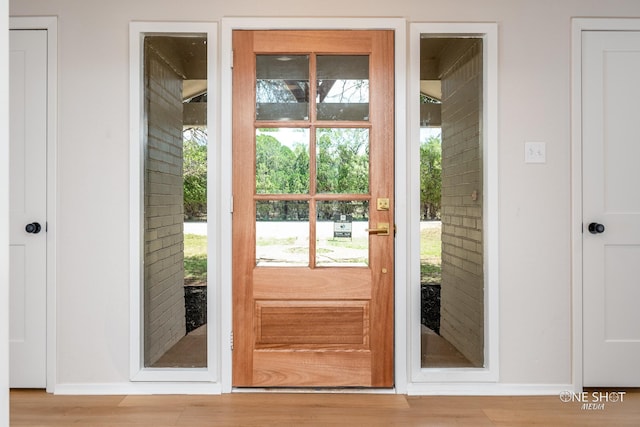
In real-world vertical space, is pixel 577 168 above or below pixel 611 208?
above

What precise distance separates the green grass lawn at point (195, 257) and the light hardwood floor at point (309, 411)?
642mm

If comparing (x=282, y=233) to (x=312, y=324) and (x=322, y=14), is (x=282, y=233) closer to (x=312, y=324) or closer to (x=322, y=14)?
(x=312, y=324)

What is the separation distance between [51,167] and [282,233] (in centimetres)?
129

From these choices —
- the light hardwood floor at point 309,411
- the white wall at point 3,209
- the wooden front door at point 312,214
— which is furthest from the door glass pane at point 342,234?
the white wall at point 3,209

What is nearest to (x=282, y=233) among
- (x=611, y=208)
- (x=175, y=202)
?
(x=175, y=202)

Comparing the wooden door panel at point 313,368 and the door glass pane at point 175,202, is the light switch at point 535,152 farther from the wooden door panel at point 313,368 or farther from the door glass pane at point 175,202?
the door glass pane at point 175,202

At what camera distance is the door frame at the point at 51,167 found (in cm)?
260

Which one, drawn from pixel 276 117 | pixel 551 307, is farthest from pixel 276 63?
pixel 551 307

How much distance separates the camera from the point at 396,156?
8.62 feet

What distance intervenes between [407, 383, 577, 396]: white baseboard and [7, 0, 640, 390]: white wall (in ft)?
0.14

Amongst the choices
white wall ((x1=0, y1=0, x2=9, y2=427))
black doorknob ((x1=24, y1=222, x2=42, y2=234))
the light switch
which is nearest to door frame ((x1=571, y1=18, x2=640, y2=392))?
the light switch

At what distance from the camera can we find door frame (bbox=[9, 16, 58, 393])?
2.60 meters

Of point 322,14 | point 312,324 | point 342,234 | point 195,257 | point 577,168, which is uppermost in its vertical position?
point 322,14

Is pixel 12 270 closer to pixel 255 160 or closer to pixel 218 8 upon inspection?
pixel 255 160
